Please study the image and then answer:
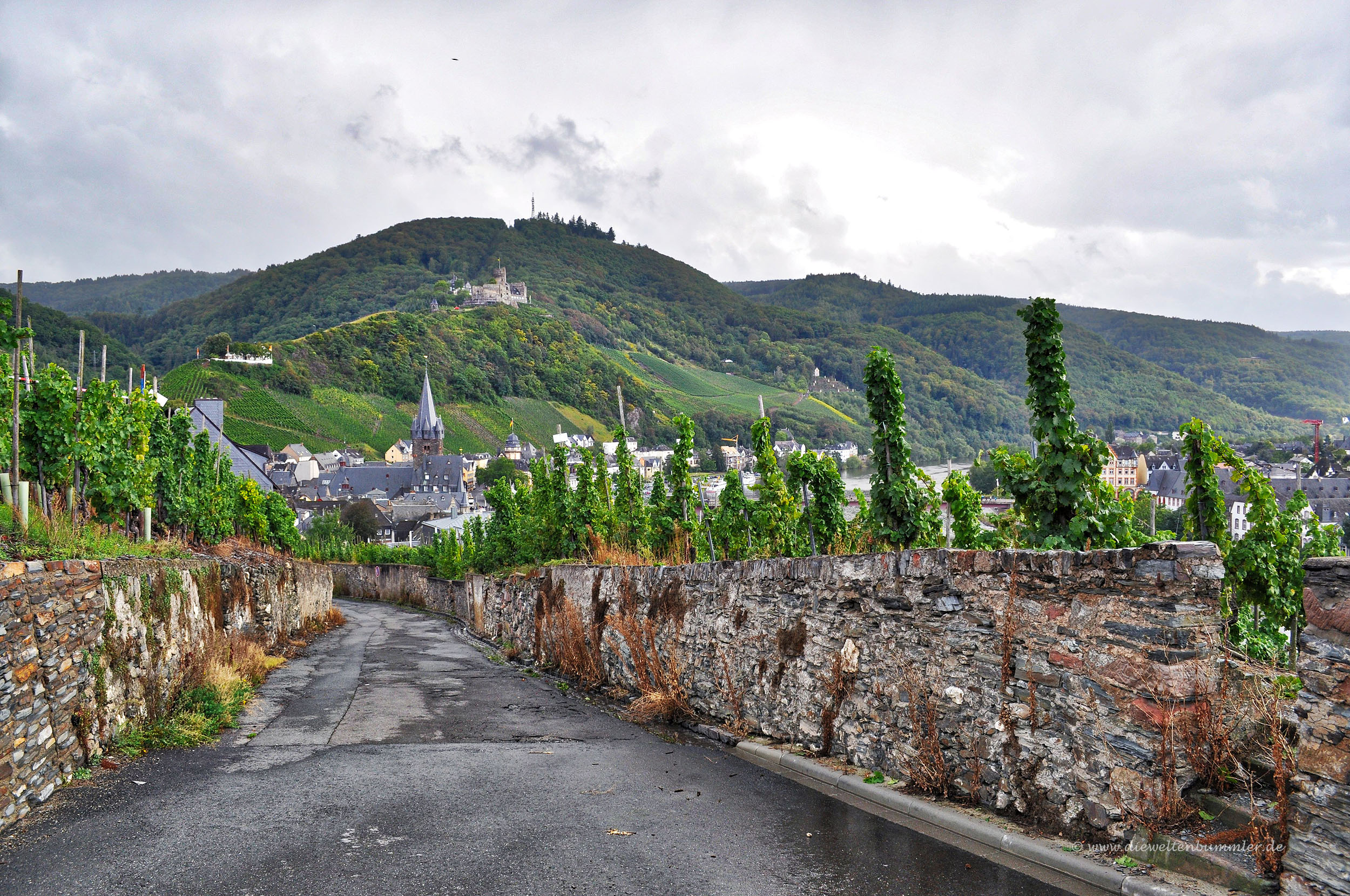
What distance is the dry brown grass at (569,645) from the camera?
47.6 feet

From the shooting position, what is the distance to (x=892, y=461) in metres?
10.2

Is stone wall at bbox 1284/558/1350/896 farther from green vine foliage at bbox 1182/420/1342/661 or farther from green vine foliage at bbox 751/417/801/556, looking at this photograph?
green vine foliage at bbox 751/417/801/556

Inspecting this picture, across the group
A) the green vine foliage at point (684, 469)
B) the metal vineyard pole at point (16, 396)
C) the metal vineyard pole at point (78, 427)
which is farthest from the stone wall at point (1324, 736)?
the metal vineyard pole at point (78, 427)

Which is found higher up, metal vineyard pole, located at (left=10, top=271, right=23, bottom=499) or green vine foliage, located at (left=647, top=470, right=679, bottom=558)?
metal vineyard pole, located at (left=10, top=271, right=23, bottom=499)

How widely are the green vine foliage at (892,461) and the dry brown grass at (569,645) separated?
5.93 m

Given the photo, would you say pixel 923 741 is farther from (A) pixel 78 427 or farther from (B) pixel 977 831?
(A) pixel 78 427

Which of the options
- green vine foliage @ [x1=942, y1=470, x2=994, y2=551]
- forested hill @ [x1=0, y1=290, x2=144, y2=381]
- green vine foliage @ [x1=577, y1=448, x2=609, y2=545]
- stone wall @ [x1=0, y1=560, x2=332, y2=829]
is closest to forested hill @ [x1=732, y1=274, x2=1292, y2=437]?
green vine foliage @ [x1=577, y1=448, x2=609, y2=545]

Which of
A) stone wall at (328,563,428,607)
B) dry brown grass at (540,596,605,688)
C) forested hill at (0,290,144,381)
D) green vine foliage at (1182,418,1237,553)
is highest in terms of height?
forested hill at (0,290,144,381)

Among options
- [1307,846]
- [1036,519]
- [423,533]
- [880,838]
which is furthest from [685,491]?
[423,533]

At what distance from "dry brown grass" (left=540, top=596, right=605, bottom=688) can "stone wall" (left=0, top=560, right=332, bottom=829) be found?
5.62 m

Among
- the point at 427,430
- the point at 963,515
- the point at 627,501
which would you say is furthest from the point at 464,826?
the point at 427,430

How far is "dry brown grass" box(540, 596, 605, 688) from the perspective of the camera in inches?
571

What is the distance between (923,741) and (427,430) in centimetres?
13006

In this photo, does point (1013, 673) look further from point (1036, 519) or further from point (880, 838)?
point (1036, 519)
